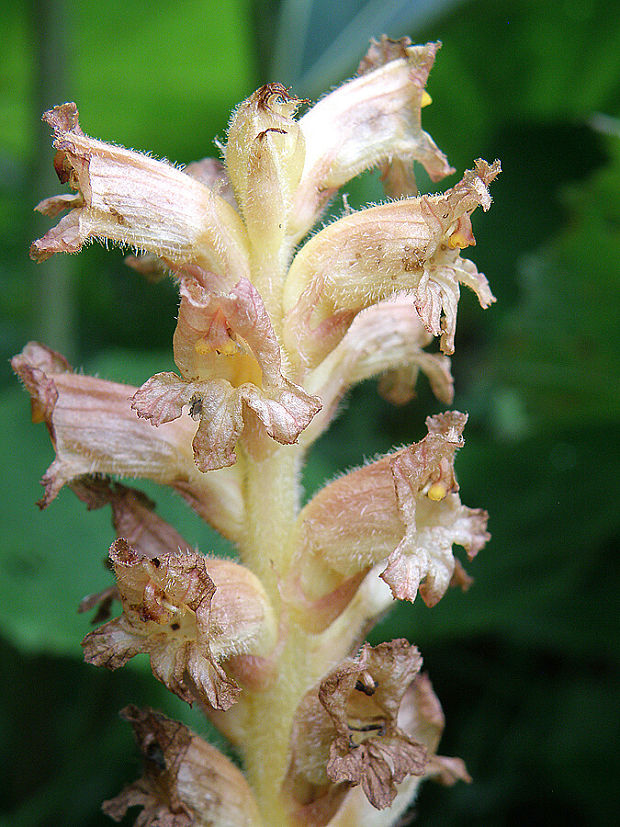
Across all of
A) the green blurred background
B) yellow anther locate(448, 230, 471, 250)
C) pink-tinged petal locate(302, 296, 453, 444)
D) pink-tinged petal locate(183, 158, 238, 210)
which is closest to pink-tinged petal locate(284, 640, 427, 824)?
pink-tinged petal locate(302, 296, 453, 444)

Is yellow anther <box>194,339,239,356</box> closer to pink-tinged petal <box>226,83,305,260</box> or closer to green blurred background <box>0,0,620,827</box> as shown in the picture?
pink-tinged petal <box>226,83,305,260</box>

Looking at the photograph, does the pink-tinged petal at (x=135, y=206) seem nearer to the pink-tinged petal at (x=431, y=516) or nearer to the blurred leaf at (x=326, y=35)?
the pink-tinged petal at (x=431, y=516)

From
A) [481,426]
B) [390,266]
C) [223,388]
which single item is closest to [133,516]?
[223,388]

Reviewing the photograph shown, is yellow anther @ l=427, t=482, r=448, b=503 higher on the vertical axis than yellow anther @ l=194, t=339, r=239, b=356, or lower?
lower

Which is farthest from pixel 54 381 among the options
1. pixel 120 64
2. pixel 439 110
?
pixel 120 64

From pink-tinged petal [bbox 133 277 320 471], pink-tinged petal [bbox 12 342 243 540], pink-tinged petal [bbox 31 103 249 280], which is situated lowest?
pink-tinged petal [bbox 12 342 243 540]

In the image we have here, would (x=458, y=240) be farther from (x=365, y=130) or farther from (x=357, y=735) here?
(x=357, y=735)

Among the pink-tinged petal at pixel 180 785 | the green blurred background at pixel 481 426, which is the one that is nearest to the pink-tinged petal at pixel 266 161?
the pink-tinged petal at pixel 180 785
